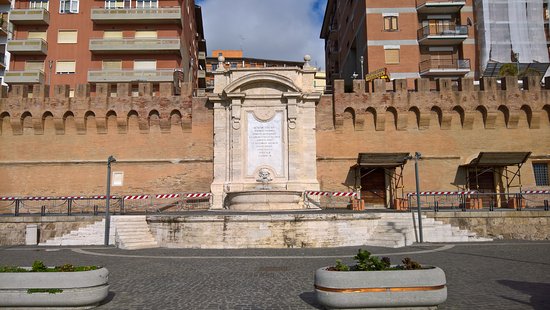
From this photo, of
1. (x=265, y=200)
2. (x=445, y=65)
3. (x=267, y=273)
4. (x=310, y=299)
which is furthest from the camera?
(x=445, y=65)

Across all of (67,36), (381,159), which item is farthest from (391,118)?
(67,36)

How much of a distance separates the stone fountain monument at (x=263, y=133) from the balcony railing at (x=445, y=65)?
443 inches

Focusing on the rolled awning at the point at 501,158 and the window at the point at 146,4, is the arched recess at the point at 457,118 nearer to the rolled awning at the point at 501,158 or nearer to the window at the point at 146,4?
the rolled awning at the point at 501,158

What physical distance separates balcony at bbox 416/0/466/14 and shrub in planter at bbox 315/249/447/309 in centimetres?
3161

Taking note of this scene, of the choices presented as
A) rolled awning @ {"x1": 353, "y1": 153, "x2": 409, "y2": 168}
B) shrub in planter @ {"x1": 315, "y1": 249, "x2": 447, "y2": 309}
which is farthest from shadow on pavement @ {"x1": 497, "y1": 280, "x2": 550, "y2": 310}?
rolled awning @ {"x1": 353, "y1": 153, "x2": 409, "y2": 168}

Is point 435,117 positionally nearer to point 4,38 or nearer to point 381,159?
point 381,159

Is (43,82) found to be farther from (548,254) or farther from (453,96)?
(548,254)

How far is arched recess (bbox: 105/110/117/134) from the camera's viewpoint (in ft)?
95.1

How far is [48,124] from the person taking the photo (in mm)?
29281

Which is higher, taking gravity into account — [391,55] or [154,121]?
[391,55]

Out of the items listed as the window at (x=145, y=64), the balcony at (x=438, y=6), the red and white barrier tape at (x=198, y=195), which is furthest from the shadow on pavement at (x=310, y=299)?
the window at (x=145, y=64)

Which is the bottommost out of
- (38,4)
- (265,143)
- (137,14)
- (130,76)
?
(265,143)

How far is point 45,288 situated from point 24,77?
34.2m

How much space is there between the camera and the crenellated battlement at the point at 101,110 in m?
28.7
